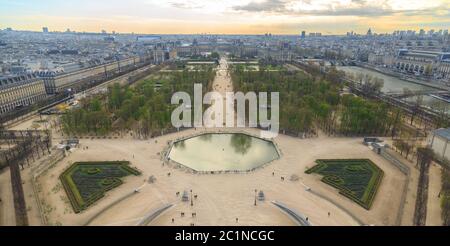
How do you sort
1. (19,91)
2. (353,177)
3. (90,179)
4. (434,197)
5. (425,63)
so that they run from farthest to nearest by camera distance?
(425,63) < (19,91) < (353,177) < (90,179) < (434,197)

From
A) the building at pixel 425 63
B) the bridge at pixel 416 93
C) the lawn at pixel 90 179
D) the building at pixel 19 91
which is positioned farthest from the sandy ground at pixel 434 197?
the building at pixel 425 63

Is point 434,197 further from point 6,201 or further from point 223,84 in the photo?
point 223,84

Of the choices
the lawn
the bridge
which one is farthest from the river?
the lawn

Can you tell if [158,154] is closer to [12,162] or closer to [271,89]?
[12,162]

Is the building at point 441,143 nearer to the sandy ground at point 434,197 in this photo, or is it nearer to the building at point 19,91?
the sandy ground at point 434,197

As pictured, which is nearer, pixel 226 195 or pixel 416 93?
pixel 226 195

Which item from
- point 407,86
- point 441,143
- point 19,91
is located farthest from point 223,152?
point 407,86

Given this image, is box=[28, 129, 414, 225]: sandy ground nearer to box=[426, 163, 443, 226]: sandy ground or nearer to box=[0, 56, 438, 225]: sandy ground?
box=[0, 56, 438, 225]: sandy ground
